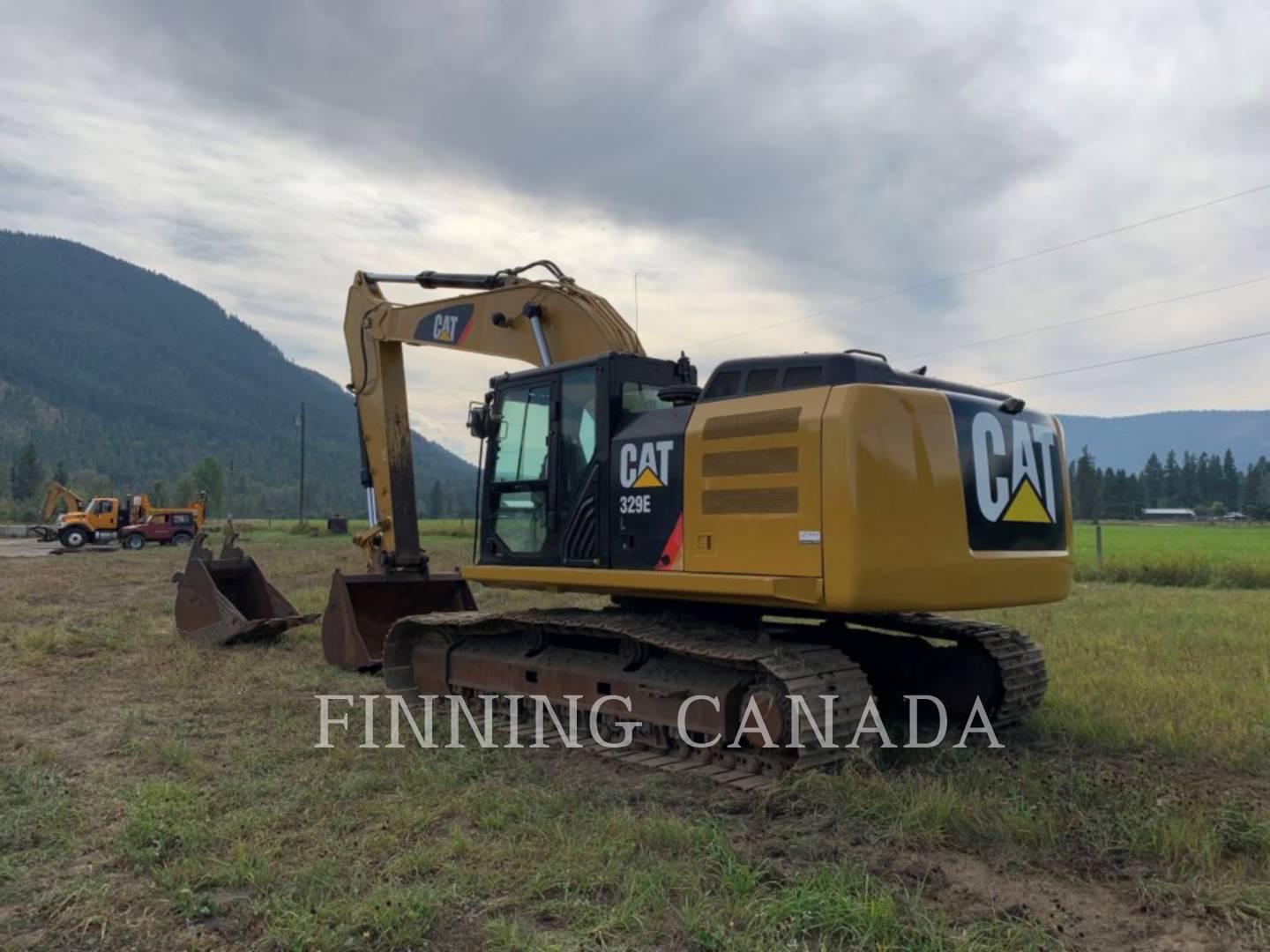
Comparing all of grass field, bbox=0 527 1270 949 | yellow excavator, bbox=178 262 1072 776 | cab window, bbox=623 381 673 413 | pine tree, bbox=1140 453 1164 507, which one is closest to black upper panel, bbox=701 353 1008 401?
yellow excavator, bbox=178 262 1072 776

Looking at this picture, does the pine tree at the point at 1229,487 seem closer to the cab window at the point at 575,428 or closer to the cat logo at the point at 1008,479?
the cat logo at the point at 1008,479

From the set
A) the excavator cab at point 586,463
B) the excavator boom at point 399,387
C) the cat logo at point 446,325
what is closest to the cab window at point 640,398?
the excavator cab at point 586,463

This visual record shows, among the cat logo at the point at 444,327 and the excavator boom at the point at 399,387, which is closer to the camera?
the excavator boom at the point at 399,387

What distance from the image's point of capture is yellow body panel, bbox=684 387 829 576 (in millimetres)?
5488

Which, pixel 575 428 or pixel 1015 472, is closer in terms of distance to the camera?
pixel 1015 472

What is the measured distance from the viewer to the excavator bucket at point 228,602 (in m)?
10.7

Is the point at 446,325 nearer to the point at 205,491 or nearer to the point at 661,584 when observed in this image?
the point at 661,584

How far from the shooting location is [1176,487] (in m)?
128

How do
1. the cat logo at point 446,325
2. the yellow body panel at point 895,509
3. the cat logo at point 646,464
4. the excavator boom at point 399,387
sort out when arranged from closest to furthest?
the yellow body panel at point 895,509, the cat logo at point 646,464, the excavator boom at point 399,387, the cat logo at point 446,325

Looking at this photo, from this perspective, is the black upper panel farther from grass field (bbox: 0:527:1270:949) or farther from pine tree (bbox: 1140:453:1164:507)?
pine tree (bbox: 1140:453:1164:507)

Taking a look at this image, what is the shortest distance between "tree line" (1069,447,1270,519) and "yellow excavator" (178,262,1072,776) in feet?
335

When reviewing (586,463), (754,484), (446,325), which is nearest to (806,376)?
(754,484)

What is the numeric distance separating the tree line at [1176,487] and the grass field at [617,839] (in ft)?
339

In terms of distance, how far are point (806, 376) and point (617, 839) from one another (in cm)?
284
